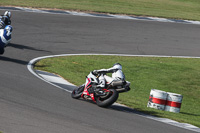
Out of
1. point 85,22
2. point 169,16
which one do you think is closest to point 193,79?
point 85,22

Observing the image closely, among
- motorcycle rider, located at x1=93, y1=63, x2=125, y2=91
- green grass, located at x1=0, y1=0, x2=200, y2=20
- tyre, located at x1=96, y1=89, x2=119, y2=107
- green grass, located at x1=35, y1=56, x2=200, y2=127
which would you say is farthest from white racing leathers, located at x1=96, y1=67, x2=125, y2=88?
green grass, located at x1=0, y1=0, x2=200, y2=20

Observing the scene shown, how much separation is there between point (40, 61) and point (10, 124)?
9251 millimetres

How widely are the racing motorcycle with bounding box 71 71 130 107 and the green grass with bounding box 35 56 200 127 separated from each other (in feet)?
4.40

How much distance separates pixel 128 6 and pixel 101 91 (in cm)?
2242

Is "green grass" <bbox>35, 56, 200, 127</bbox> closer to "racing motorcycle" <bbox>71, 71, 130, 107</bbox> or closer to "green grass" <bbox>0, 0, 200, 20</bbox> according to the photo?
"racing motorcycle" <bbox>71, 71, 130, 107</bbox>

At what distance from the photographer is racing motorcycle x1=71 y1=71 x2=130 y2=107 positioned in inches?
377

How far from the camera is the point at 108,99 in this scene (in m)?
9.64

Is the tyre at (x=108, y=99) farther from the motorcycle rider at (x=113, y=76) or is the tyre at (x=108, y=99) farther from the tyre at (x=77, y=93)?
the tyre at (x=77, y=93)

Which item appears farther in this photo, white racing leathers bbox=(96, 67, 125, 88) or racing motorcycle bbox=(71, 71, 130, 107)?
white racing leathers bbox=(96, 67, 125, 88)

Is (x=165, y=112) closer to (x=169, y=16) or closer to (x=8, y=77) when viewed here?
(x=8, y=77)

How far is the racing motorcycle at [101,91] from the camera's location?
9.57m

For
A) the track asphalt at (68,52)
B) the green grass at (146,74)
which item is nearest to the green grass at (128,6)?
the track asphalt at (68,52)

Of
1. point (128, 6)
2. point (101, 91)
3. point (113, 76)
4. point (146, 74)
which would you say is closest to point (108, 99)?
point (101, 91)

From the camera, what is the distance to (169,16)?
29438mm
